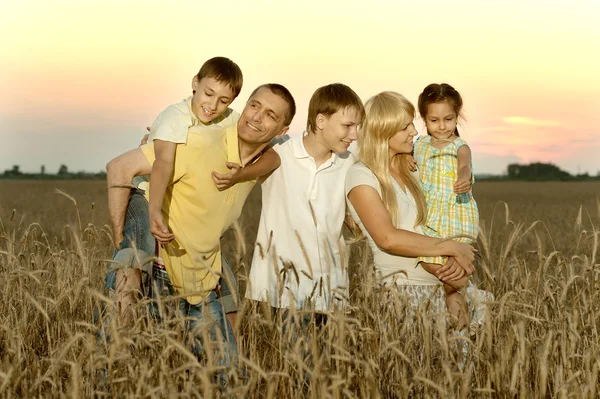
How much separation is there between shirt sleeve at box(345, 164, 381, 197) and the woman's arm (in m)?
0.03

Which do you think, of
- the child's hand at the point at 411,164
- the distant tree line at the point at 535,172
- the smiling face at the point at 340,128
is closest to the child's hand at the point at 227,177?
the smiling face at the point at 340,128

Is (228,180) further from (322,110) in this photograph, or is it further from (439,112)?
(439,112)

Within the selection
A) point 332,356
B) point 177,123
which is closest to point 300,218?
point 177,123

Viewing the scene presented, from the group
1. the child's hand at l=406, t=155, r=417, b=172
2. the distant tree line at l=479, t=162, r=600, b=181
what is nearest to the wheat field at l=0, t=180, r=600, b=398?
the child's hand at l=406, t=155, r=417, b=172

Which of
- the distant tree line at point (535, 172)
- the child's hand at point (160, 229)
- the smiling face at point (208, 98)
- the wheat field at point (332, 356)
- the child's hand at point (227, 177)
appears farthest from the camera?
the distant tree line at point (535, 172)

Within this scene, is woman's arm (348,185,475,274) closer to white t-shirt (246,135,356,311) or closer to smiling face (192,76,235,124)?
white t-shirt (246,135,356,311)

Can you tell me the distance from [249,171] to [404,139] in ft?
2.80

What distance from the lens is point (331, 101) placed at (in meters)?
3.70

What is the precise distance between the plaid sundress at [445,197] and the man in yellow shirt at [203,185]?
91 cm

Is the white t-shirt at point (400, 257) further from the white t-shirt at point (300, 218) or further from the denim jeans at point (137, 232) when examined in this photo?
the denim jeans at point (137, 232)

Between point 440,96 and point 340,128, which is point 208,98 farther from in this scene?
point 440,96

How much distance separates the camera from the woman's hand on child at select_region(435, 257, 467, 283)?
3566 millimetres

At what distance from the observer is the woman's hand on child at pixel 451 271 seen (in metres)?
3.57

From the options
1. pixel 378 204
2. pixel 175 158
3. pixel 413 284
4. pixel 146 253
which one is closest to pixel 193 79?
pixel 175 158
